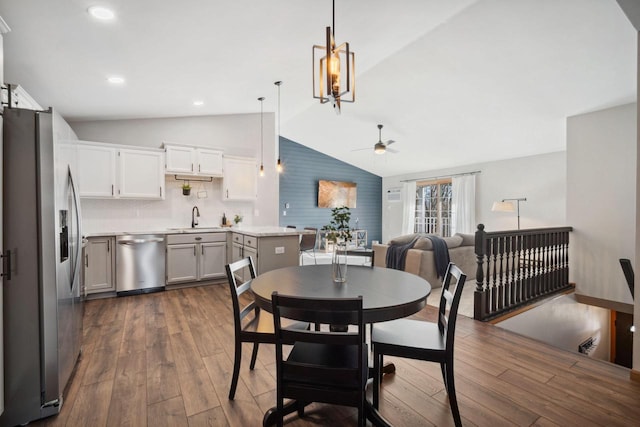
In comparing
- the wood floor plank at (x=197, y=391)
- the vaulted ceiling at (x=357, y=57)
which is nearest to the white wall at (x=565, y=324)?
the vaulted ceiling at (x=357, y=57)

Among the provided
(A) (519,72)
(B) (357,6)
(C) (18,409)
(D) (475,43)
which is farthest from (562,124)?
Answer: (C) (18,409)

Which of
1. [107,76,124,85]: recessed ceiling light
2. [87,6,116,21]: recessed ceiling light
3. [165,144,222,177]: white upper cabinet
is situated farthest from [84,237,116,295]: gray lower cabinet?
[87,6,116,21]: recessed ceiling light

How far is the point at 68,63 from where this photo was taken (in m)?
2.94

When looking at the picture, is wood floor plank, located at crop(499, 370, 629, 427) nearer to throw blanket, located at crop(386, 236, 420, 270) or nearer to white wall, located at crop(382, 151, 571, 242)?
throw blanket, located at crop(386, 236, 420, 270)

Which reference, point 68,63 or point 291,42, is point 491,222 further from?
point 68,63

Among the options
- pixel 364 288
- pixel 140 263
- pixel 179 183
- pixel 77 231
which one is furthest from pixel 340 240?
pixel 179 183

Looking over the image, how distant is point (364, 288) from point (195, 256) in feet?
11.8

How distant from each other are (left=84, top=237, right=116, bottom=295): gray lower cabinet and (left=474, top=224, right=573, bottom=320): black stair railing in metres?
4.65

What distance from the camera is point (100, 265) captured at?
4.09m

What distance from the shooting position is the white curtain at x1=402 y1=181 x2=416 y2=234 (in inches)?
361

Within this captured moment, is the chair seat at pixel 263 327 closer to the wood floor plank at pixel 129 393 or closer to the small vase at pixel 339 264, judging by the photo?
the small vase at pixel 339 264

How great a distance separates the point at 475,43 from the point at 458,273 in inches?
128

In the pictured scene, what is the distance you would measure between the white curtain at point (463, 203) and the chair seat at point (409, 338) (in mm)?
6310

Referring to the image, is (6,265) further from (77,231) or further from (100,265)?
(100,265)
